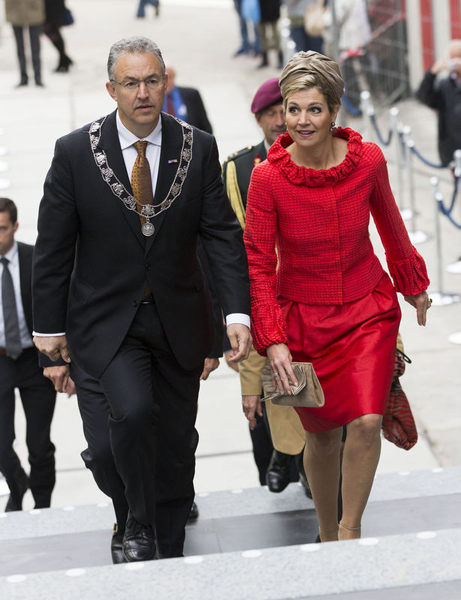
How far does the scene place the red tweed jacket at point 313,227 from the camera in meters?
3.94

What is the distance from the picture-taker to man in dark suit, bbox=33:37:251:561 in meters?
3.79

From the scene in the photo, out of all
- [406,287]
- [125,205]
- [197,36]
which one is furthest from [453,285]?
[197,36]

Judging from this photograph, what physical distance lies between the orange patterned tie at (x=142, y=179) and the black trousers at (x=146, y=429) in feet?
1.32

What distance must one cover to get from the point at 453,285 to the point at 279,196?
20.1ft

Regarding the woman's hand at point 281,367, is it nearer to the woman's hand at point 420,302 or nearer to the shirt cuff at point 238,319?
the shirt cuff at point 238,319

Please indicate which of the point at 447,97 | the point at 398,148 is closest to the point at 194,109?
the point at 447,97

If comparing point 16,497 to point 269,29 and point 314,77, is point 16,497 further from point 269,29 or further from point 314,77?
point 269,29

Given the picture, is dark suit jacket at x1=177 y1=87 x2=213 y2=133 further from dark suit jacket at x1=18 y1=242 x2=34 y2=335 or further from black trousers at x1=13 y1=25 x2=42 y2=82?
black trousers at x1=13 y1=25 x2=42 y2=82

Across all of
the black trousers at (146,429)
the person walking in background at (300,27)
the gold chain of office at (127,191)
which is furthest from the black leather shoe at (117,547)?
the person walking in background at (300,27)

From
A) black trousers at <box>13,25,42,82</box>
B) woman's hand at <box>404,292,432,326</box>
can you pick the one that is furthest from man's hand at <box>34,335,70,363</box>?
black trousers at <box>13,25,42,82</box>

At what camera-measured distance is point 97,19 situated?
22.4 meters

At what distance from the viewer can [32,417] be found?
594 cm

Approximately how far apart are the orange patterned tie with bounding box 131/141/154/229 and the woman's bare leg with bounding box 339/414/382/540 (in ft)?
3.57

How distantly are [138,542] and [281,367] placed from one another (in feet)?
2.76
